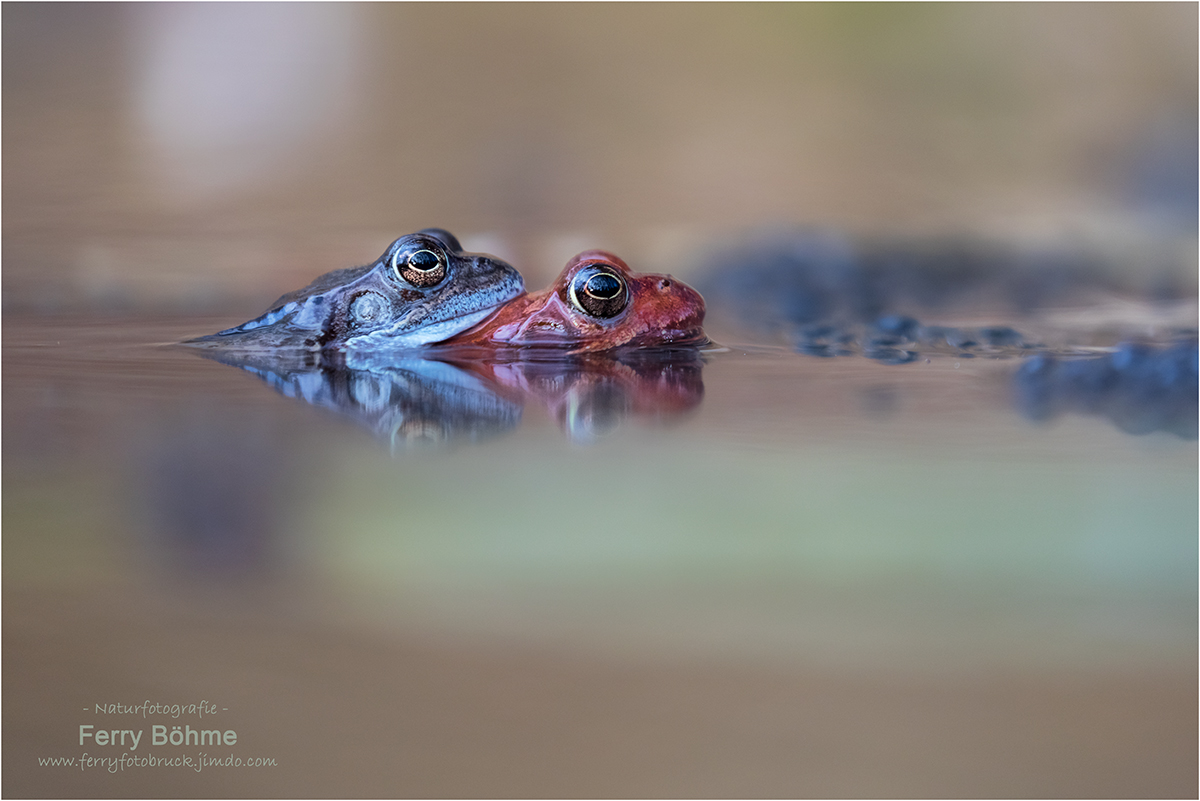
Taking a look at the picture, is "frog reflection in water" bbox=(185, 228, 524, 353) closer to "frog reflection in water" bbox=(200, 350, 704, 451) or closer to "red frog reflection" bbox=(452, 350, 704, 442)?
"frog reflection in water" bbox=(200, 350, 704, 451)

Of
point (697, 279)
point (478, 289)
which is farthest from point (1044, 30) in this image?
point (478, 289)

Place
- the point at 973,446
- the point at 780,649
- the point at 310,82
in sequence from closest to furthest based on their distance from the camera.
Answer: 1. the point at 780,649
2. the point at 973,446
3. the point at 310,82

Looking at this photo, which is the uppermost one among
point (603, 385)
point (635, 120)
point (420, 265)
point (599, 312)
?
point (635, 120)

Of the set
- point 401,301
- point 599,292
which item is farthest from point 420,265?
point 599,292

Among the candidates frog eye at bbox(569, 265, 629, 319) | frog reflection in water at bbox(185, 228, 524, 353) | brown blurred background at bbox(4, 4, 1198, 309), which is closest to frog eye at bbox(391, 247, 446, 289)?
frog reflection in water at bbox(185, 228, 524, 353)

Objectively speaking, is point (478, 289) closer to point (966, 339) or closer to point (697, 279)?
point (966, 339)

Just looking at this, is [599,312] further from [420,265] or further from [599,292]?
[420,265]

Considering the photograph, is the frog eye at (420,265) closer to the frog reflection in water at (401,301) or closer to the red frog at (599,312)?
the frog reflection in water at (401,301)
